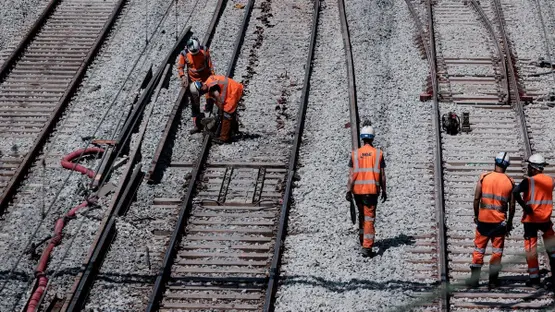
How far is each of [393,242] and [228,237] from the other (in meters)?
2.25

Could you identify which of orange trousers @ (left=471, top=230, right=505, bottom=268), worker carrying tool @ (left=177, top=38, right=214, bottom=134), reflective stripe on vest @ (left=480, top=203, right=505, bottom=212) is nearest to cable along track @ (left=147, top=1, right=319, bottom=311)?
worker carrying tool @ (left=177, top=38, right=214, bottom=134)

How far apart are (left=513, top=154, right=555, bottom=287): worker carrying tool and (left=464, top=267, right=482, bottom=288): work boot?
1.99 ft

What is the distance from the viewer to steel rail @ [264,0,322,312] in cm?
1167

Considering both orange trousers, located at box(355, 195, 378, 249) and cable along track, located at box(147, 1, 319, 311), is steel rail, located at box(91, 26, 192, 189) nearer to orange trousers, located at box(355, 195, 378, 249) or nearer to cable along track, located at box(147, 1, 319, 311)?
cable along track, located at box(147, 1, 319, 311)

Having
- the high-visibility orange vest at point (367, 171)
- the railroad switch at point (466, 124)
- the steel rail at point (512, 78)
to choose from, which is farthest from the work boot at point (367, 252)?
the railroad switch at point (466, 124)

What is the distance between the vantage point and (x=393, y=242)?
12617 millimetres

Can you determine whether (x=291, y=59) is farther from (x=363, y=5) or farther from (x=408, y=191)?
(x=408, y=191)

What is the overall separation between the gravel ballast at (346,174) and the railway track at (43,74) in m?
4.48

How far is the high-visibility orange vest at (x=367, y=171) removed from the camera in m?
12.1

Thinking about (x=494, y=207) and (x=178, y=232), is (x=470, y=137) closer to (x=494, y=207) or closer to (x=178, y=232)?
(x=494, y=207)

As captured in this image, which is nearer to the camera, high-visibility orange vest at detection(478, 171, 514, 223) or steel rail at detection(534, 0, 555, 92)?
high-visibility orange vest at detection(478, 171, 514, 223)

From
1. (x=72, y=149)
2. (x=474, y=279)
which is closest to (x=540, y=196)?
(x=474, y=279)

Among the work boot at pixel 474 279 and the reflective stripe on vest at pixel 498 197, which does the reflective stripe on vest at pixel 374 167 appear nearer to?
the reflective stripe on vest at pixel 498 197

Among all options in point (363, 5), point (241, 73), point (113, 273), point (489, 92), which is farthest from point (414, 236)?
point (363, 5)
